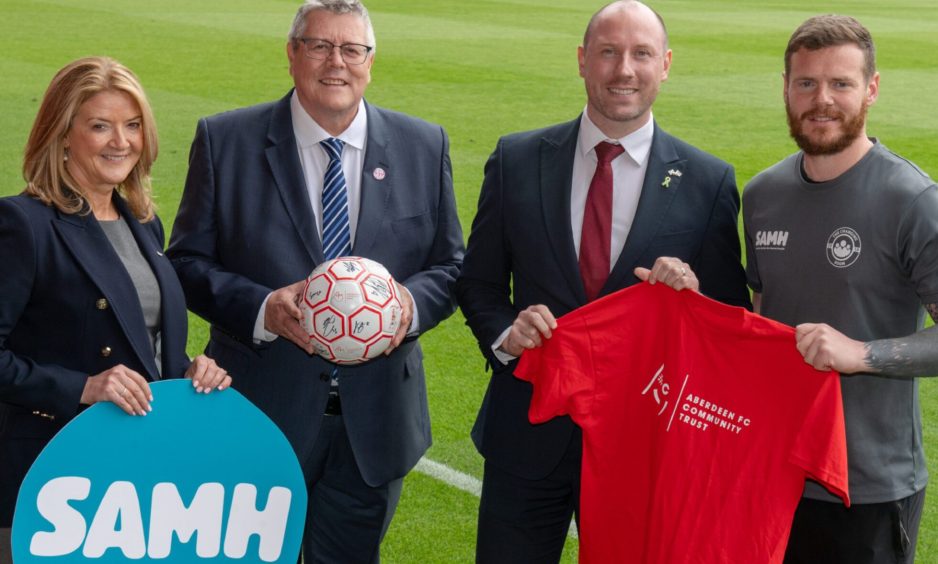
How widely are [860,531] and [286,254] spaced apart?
6.50ft

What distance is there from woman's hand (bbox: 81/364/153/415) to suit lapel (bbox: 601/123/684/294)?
4.69 ft

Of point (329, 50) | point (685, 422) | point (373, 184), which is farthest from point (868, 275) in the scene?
point (329, 50)

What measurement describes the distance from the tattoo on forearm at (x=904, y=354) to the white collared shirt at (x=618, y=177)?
837 mm

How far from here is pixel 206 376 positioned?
12.4 ft

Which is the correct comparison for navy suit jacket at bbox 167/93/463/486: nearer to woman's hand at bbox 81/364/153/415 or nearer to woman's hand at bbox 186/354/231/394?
woman's hand at bbox 186/354/231/394

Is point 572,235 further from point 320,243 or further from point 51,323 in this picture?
point 51,323

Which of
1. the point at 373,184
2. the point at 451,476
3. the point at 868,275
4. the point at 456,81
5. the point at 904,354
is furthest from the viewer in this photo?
the point at 456,81

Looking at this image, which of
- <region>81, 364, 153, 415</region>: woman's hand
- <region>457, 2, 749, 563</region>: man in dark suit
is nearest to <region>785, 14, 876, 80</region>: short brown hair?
<region>457, 2, 749, 563</region>: man in dark suit

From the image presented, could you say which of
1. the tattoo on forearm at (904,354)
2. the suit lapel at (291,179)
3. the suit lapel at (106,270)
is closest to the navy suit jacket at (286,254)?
the suit lapel at (291,179)

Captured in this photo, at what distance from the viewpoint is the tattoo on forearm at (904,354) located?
139 inches

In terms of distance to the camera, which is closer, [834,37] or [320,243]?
[834,37]

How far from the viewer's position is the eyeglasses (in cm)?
416

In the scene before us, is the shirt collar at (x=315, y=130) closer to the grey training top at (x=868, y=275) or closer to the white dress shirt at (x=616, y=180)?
the white dress shirt at (x=616, y=180)

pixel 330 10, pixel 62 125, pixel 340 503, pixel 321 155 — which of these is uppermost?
pixel 330 10
